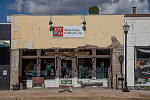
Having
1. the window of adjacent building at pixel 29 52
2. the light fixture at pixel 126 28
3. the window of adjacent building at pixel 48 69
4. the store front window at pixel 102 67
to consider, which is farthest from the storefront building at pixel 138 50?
the window of adjacent building at pixel 29 52

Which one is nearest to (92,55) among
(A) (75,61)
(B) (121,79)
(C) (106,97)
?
(A) (75,61)

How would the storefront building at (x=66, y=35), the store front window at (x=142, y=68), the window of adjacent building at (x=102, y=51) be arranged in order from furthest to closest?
the window of adjacent building at (x=102, y=51) < the store front window at (x=142, y=68) < the storefront building at (x=66, y=35)

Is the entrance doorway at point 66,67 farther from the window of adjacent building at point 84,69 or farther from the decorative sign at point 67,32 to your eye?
the decorative sign at point 67,32

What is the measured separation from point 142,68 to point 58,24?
648 cm

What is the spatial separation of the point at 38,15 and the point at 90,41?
3.94 metres

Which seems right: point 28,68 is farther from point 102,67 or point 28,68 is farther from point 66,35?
point 102,67

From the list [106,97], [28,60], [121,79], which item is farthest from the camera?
[28,60]

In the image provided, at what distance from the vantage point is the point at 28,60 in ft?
56.7

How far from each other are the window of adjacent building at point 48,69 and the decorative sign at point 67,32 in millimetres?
2143

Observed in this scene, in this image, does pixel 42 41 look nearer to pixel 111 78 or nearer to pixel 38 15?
pixel 38 15

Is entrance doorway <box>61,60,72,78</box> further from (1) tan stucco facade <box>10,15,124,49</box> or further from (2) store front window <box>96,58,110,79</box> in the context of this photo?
(2) store front window <box>96,58,110,79</box>

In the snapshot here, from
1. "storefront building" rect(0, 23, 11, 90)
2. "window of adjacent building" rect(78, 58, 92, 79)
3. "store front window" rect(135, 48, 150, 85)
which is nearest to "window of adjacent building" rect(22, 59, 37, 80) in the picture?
"storefront building" rect(0, 23, 11, 90)

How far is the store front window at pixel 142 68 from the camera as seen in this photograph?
1647 centimetres

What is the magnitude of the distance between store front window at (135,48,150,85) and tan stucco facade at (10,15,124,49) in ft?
5.59
